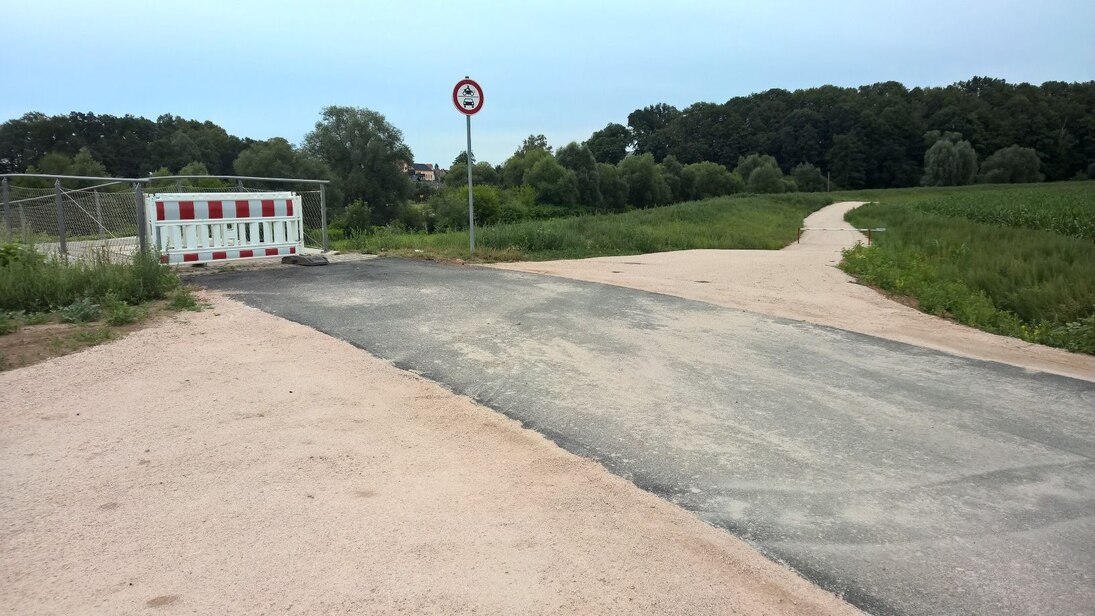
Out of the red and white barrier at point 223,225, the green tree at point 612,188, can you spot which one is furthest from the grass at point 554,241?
the green tree at point 612,188

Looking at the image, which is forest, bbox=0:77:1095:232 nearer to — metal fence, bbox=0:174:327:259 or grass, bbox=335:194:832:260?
grass, bbox=335:194:832:260

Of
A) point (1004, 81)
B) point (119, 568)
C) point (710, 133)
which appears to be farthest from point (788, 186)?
point (119, 568)

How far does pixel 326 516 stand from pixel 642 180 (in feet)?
288

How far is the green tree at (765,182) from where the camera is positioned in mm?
99812

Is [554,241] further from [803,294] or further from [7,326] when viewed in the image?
[7,326]

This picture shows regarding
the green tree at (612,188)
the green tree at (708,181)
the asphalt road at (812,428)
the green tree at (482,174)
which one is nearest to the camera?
the asphalt road at (812,428)

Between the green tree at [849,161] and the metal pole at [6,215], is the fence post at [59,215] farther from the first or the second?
the green tree at [849,161]

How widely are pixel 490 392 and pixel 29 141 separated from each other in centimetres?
7970

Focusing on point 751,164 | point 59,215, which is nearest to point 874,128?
point 751,164

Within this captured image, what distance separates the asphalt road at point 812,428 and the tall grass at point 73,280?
1.23 m

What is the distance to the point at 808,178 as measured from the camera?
115375mm

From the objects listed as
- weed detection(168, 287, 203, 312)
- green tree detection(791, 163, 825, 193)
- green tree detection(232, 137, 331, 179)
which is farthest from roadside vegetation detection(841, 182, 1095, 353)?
green tree detection(791, 163, 825, 193)

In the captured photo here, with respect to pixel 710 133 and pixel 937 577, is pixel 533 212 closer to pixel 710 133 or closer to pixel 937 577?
pixel 937 577

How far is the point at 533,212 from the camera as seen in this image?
188ft
